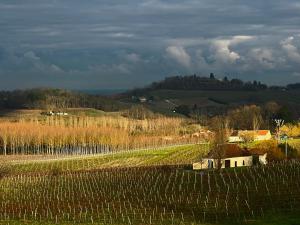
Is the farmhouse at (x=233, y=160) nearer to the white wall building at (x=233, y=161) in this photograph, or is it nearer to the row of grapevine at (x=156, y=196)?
the white wall building at (x=233, y=161)

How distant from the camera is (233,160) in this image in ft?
299

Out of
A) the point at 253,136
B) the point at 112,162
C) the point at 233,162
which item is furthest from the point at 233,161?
the point at 253,136

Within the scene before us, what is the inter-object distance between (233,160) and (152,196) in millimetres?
31836

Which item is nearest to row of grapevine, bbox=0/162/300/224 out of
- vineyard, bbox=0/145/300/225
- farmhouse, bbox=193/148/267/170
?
vineyard, bbox=0/145/300/225

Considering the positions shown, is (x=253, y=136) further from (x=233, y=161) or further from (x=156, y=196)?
(x=156, y=196)

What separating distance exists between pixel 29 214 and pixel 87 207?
5.44 m

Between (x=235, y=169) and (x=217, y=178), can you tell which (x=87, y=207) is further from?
(x=235, y=169)

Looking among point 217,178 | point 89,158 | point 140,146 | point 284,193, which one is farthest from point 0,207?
point 140,146

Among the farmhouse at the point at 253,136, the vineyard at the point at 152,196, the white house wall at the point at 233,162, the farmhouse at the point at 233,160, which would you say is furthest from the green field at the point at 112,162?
the vineyard at the point at 152,196

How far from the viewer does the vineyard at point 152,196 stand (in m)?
49.2

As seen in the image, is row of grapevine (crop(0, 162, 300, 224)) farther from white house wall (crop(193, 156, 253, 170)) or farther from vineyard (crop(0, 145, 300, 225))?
white house wall (crop(193, 156, 253, 170))

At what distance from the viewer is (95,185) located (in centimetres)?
7594

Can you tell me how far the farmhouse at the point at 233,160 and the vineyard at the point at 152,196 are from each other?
6999 mm

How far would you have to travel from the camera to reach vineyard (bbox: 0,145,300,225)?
1939 inches
